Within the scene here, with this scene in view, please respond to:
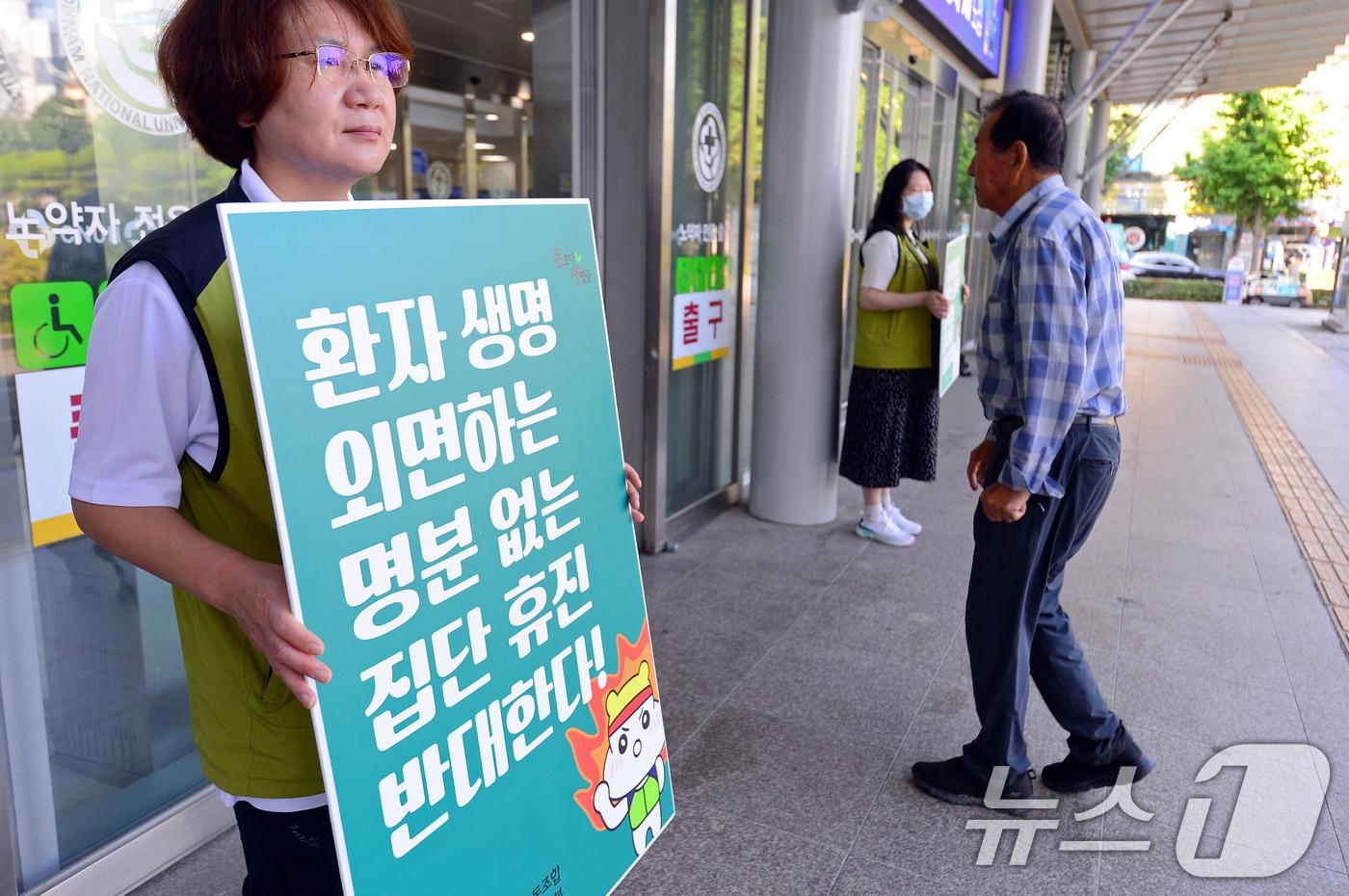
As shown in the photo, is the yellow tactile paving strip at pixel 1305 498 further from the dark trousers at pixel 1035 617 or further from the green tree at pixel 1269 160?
the green tree at pixel 1269 160

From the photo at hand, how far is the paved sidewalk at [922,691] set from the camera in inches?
93.4

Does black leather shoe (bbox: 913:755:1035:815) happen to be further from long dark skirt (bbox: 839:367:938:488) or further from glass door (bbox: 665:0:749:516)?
glass door (bbox: 665:0:749:516)

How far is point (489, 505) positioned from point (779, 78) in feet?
12.7

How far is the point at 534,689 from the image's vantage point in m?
1.40

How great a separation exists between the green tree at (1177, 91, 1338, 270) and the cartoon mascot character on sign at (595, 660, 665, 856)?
3365 cm

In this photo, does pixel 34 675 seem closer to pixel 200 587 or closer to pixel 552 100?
pixel 200 587

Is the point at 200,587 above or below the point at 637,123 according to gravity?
below

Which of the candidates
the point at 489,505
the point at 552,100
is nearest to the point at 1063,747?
the point at 489,505

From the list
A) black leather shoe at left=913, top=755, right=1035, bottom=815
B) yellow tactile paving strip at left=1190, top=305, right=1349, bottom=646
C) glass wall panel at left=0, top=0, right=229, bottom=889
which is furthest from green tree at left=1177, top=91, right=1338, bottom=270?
glass wall panel at left=0, top=0, right=229, bottom=889

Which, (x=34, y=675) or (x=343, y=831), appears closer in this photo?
(x=343, y=831)

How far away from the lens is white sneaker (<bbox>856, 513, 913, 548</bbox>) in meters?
4.72

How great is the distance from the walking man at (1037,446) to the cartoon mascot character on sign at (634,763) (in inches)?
43.9

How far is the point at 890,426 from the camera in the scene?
456cm

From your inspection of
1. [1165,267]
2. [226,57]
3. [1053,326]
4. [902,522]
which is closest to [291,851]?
[226,57]
